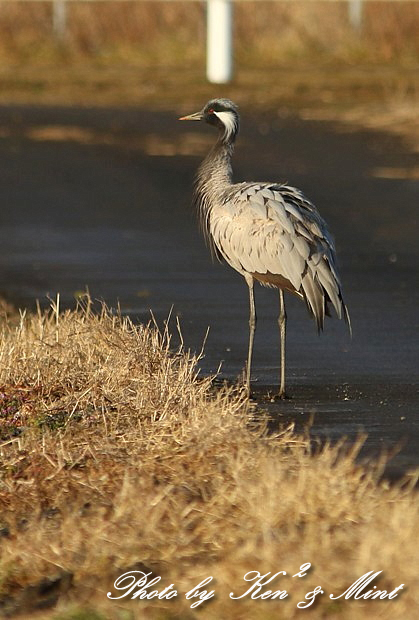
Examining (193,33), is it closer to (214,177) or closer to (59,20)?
(59,20)

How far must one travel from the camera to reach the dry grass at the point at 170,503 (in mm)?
6406

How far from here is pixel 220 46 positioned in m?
32.6

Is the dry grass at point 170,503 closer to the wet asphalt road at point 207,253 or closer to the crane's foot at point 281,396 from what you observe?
the crane's foot at point 281,396

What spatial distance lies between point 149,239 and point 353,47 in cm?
2082

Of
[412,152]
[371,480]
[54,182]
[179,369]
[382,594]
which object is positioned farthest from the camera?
[412,152]

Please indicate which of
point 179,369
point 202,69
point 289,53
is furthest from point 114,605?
→ point 289,53

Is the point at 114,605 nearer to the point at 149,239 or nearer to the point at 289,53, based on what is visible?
the point at 149,239

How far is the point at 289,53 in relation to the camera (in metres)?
37.6

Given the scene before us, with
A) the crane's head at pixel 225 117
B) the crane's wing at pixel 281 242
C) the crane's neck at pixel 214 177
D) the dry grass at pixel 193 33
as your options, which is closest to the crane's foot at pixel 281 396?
the crane's wing at pixel 281 242

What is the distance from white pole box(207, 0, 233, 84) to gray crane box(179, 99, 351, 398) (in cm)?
2210

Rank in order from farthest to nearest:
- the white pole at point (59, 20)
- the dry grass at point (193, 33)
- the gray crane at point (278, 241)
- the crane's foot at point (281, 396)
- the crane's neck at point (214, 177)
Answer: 1. the white pole at point (59, 20)
2. the dry grass at point (193, 33)
3. the crane's neck at point (214, 177)
4. the gray crane at point (278, 241)
5. the crane's foot at point (281, 396)

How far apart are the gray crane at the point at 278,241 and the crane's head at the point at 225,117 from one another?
1.73 feet

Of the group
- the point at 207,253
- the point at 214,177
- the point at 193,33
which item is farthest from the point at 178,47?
the point at 214,177

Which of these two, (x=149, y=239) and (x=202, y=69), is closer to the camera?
(x=149, y=239)
